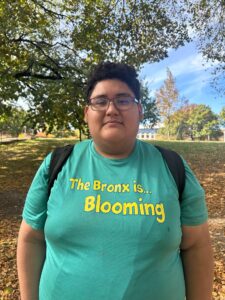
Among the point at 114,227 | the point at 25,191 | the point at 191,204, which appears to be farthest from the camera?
the point at 25,191

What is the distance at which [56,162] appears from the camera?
1652 millimetres

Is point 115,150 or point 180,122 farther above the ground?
point 180,122

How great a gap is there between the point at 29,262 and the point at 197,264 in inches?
34.4

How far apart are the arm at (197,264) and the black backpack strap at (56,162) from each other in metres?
0.71

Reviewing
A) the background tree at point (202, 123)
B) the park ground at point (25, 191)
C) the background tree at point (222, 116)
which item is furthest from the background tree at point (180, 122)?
the park ground at point (25, 191)

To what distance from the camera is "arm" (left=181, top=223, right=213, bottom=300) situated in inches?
65.2

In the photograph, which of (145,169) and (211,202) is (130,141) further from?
Result: (211,202)

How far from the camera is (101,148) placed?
1.67m

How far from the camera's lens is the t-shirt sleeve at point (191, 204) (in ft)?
5.19

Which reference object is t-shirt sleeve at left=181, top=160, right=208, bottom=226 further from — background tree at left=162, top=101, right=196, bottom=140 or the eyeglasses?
background tree at left=162, top=101, right=196, bottom=140

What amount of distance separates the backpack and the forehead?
1.12 ft

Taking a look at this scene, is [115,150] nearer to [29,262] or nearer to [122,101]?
[122,101]

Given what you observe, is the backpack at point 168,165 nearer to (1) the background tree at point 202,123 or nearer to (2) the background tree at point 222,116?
(1) the background tree at point 202,123

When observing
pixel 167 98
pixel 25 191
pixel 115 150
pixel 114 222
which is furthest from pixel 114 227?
pixel 167 98
